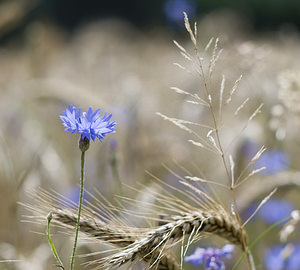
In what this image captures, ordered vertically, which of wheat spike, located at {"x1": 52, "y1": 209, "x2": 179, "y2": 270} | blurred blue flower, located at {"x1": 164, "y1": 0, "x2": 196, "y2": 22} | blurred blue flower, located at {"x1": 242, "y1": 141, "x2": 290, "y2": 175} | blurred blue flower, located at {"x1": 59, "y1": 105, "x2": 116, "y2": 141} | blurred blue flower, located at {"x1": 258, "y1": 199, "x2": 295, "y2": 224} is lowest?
wheat spike, located at {"x1": 52, "y1": 209, "x2": 179, "y2": 270}

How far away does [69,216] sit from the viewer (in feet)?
4.06

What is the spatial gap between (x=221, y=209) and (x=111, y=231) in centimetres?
25

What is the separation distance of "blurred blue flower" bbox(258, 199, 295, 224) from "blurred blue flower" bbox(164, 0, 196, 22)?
140cm

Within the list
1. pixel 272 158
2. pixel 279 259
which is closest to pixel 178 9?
pixel 272 158

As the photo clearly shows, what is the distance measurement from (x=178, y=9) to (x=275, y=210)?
1628 mm

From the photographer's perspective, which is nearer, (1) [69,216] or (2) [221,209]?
(1) [69,216]

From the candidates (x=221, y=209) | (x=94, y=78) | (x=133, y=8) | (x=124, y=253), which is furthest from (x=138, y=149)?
(x=133, y=8)

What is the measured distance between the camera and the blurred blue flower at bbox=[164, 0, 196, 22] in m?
3.93

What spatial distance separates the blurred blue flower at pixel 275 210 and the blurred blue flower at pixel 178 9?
140cm

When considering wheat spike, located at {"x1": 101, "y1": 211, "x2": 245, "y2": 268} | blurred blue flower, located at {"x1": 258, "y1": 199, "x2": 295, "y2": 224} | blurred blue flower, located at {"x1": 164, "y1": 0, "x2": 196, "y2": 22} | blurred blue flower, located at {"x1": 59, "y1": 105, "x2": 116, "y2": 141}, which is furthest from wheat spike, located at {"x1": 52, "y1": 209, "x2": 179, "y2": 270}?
blurred blue flower, located at {"x1": 164, "y1": 0, "x2": 196, "y2": 22}

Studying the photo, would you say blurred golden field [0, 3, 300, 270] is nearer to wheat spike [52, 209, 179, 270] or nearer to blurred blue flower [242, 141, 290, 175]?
blurred blue flower [242, 141, 290, 175]

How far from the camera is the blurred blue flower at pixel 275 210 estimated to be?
2844mm

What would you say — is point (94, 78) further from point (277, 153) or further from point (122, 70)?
point (277, 153)

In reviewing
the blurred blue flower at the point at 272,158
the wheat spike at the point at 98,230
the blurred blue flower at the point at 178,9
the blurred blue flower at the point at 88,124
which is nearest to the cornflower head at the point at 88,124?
the blurred blue flower at the point at 88,124
